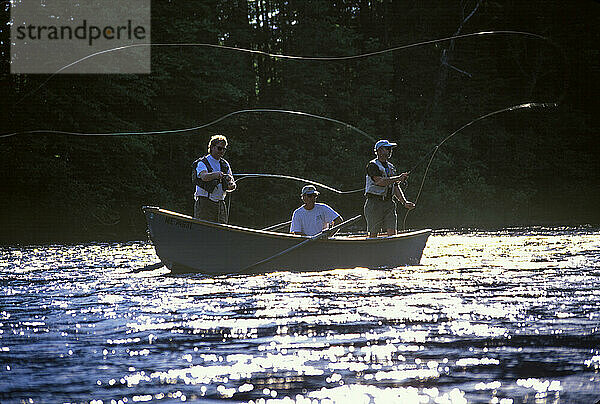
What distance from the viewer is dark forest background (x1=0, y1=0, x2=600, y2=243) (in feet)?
82.9

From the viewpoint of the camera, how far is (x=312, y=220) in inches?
517

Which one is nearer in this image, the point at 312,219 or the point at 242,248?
the point at 242,248

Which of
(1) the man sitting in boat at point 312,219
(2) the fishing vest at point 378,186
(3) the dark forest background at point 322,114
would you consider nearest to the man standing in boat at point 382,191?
(2) the fishing vest at point 378,186

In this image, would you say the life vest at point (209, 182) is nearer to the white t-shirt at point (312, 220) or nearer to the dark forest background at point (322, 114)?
the white t-shirt at point (312, 220)

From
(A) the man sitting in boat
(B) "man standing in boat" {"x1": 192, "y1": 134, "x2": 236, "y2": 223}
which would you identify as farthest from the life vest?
(A) the man sitting in boat

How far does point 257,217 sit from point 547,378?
26128mm

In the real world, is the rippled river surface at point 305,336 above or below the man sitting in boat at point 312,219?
below

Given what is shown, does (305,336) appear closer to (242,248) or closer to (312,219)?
(242,248)

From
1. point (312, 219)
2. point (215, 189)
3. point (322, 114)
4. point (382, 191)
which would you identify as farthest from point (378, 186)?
point (322, 114)

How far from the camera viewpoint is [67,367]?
6570 millimetres

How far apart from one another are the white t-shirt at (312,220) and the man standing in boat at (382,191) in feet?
1.69

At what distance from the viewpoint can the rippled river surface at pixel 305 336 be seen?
581cm

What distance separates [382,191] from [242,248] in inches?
78.7

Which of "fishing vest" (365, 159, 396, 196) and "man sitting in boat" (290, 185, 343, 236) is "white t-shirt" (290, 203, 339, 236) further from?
"fishing vest" (365, 159, 396, 196)
